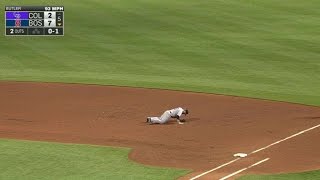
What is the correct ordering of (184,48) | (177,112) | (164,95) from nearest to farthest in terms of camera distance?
(177,112)
(164,95)
(184,48)

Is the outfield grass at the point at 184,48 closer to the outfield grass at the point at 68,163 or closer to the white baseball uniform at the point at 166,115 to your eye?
the white baseball uniform at the point at 166,115

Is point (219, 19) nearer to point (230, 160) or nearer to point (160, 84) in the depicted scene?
point (160, 84)

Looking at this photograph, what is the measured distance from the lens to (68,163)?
65.5ft

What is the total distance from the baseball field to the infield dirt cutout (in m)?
0.04

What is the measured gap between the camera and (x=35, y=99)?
97.3ft

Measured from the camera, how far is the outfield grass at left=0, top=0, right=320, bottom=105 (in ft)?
113

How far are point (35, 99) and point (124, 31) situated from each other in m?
19.3

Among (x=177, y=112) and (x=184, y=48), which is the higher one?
(x=184, y=48)

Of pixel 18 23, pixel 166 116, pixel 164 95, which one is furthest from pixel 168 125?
pixel 18 23
